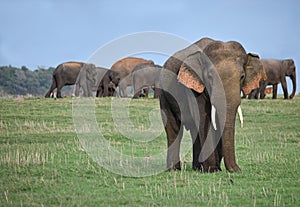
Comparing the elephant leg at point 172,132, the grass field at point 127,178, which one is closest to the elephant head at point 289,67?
the grass field at point 127,178

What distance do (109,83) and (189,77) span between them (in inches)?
1467

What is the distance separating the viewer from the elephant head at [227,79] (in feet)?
37.4

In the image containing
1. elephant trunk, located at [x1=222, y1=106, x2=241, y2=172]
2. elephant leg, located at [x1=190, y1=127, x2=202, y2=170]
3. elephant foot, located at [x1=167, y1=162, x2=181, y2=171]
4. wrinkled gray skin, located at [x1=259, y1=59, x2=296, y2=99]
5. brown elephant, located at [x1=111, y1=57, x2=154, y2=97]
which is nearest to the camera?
elephant trunk, located at [x1=222, y1=106, x2=241, y2=172]

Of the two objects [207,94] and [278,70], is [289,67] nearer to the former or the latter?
[278,70]

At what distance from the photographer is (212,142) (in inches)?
474

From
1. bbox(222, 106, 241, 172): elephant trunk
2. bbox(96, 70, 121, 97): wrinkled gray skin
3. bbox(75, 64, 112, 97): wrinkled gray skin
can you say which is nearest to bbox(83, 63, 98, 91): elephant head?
bbox(75, 64, 112, 97): wrinkled gray skin

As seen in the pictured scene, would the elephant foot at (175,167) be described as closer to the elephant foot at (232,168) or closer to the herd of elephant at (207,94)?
the herd of elephant at (207,94)

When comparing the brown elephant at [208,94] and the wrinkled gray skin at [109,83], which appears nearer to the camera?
the brown elephant at [208,94]

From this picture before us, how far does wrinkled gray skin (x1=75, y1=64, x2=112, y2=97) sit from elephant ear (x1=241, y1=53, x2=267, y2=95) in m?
32.5

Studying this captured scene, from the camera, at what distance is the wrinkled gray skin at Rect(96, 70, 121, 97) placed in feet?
158

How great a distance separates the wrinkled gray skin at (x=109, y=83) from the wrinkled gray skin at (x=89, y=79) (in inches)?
13.5

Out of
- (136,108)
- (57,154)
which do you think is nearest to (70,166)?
(57,154)

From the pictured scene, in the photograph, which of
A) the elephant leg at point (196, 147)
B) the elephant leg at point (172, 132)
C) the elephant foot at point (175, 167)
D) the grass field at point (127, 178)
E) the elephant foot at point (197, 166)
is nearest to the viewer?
the grass field at point (127, 178)

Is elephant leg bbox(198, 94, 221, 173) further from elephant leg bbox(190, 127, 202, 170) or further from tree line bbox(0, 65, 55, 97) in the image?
tree line bbox(0, 65, 55, 97)
